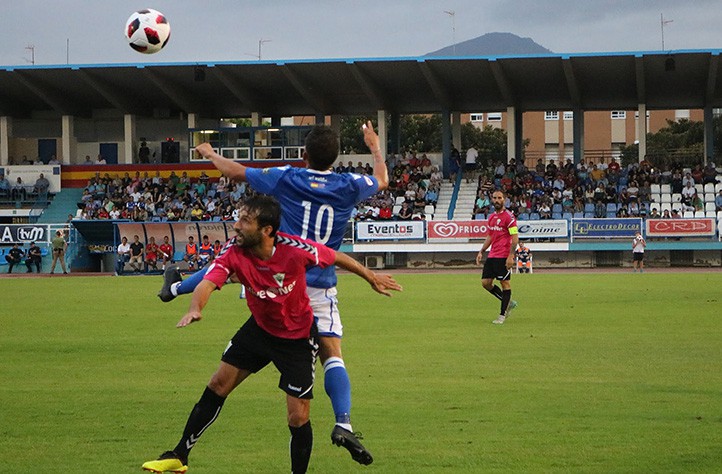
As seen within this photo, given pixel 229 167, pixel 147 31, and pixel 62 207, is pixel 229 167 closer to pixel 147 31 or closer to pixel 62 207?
pixel 147 31

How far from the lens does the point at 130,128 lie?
58688 millimetres

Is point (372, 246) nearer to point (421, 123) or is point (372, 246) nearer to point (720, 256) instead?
point (720, 256)

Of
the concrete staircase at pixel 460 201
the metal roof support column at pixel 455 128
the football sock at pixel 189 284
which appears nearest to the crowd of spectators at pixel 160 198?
the concrete staircase at pixel 460 201

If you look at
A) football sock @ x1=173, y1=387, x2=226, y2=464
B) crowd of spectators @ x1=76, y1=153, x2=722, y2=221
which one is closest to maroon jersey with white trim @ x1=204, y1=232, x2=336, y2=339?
football sock @ x1=173, y1=387, x2=226, y2=464

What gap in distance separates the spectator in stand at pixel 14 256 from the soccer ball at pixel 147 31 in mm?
25532

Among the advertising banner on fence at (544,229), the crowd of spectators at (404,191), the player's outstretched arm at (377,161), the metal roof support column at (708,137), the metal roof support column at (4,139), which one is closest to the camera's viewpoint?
the player's outstretched arm at (377,161)

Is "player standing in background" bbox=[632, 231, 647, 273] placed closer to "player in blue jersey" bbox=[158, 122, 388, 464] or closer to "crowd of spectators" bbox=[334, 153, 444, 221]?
"crowd of spectators" bbox=[334, 153, 444, 221]

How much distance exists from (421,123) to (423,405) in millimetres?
87153

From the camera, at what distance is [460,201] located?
5116cm

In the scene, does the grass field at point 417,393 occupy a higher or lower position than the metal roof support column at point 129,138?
lower

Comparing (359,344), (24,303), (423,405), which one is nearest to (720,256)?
(24,303)

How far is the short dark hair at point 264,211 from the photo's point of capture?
258 inches

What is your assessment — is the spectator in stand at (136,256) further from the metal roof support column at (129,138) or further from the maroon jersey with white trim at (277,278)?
the maroon jersey with white trim at (277,278)

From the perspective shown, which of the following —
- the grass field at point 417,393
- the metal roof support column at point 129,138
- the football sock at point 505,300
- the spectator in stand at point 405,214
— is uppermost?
the metal roof support column at point 129,138
